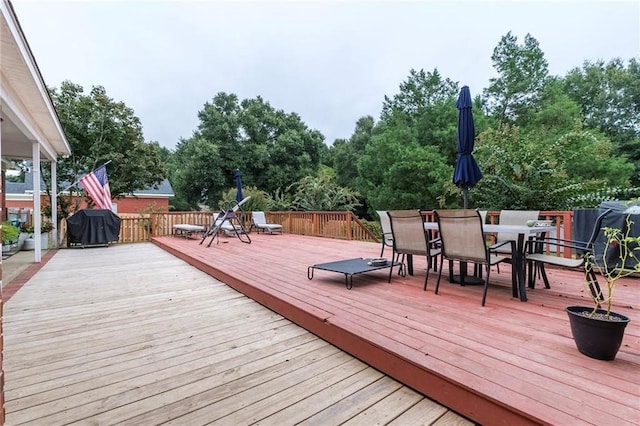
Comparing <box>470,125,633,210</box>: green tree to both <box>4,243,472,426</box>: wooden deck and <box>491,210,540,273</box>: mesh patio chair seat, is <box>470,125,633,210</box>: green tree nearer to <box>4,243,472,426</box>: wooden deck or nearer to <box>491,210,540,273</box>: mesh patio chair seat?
<box>491,210,540,273</box>: mesh patio chair seat

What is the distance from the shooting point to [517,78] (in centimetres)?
1772

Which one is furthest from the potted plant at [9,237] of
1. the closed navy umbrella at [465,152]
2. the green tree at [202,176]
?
the green tree at [202,176]

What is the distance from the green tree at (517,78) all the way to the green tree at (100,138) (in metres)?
17.3

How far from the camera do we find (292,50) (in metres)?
11.7

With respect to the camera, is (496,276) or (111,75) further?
(111,75)

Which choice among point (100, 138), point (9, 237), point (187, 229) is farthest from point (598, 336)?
point (100, 138)

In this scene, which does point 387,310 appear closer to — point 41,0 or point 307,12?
point 41,0

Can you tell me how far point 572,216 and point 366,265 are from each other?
298 centimetres

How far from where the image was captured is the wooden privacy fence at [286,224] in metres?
8.70

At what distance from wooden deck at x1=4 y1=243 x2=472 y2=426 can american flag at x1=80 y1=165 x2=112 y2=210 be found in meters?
4.89

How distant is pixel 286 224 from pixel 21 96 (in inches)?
281

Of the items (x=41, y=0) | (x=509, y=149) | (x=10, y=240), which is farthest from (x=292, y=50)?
(x=10, y=240)

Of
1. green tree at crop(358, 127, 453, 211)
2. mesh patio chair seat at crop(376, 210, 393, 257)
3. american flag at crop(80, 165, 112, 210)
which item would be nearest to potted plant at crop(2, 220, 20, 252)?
american flag at crop(80, 165, 112, 210)

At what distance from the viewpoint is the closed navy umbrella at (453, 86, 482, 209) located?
15.3 feet
